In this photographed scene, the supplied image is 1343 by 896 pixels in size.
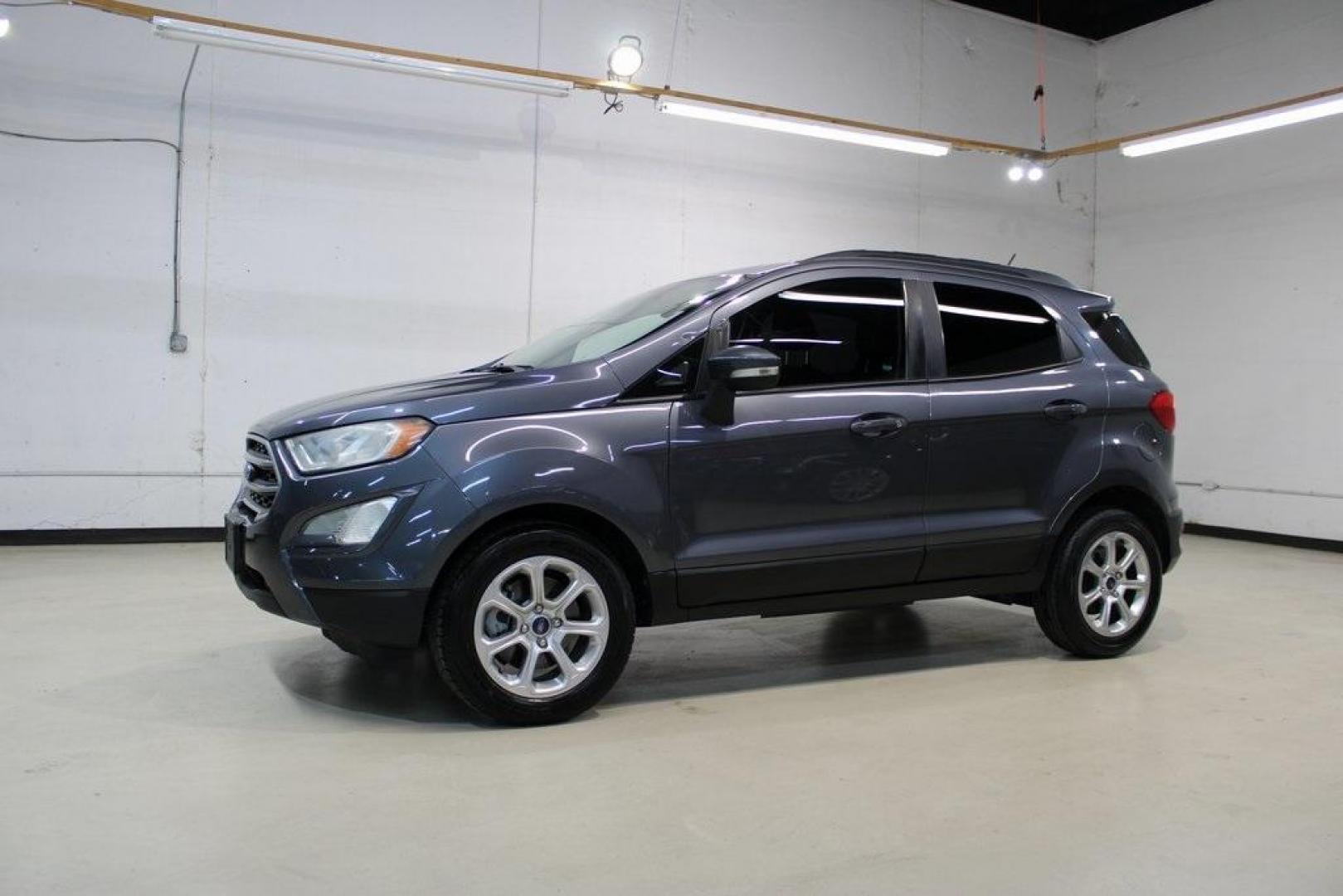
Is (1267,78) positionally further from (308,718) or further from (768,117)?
(308,718)

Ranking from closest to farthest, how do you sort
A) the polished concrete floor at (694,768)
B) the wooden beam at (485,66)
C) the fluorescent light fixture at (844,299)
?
the polished concrete floor at (694,768) → the fluorescent light fixture at (844,299) → the wooden beam at (485,66)

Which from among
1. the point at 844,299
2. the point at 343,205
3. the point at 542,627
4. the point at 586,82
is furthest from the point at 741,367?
the point at 343,205

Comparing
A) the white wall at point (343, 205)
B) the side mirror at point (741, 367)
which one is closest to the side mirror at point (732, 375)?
the side mirror at point (741, 367)

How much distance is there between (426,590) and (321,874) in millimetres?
1025

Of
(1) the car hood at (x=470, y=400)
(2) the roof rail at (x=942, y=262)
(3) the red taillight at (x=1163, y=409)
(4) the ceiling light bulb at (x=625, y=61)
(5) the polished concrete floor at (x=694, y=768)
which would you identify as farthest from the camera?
(4) the ceiling light bulb at (x=625, y=61)

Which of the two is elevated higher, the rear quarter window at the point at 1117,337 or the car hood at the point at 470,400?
the rear quarter window at the point at 1117,337

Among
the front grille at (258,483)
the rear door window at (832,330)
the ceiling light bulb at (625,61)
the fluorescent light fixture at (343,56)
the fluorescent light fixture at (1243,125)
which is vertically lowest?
the front grille at (258,483)

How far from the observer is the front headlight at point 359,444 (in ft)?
10.6

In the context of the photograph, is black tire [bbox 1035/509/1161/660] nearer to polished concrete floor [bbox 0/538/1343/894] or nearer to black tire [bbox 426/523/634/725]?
polished concrete floor [bbox 0/538/1343/894]

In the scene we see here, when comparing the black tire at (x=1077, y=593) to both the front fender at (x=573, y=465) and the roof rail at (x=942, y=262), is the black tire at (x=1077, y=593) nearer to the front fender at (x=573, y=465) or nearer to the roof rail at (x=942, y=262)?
the roof rail at (x=942, y=262)

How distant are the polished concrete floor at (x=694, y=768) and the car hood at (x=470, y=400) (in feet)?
3.15

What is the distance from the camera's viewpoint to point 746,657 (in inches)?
171

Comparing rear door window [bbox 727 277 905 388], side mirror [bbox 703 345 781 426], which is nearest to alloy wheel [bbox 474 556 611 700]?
side mirror [bbox 703 345 781 426]

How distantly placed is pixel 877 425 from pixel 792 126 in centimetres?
390
